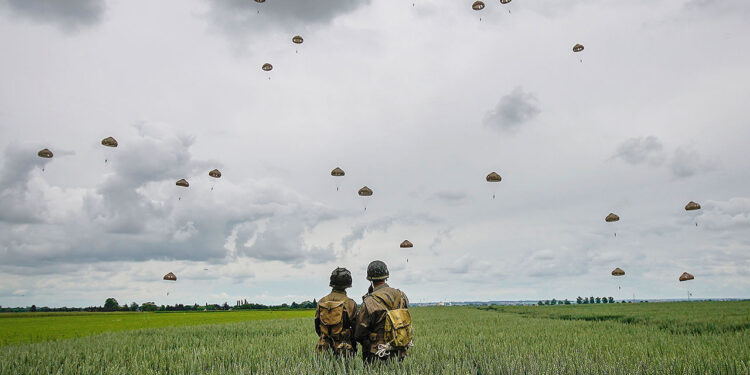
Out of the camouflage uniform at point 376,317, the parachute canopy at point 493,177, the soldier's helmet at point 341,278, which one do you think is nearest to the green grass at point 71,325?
the soldier's helmet at point 341,278

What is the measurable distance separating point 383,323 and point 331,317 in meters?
1.16

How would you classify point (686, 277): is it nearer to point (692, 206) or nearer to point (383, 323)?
point (692, 206)

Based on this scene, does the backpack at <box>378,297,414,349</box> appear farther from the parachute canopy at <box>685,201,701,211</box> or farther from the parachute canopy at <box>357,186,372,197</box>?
the parachute canopy at <box>685,201,701,211</box>

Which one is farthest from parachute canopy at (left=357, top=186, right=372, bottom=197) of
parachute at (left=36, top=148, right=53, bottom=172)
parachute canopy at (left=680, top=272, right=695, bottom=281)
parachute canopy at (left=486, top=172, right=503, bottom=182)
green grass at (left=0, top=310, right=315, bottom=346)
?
parachute canopy at (left=680, top=272, right=695, bottom=281)

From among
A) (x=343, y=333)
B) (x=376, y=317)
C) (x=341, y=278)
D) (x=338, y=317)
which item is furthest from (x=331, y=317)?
(x=376, y=317)

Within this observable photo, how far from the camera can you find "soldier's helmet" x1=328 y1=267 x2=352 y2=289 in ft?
23.8

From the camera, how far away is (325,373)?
6.28 m

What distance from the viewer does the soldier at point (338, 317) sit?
713 cm

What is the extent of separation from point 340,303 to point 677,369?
5618 mm

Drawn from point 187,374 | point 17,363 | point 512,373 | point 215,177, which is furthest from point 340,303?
point 215,177

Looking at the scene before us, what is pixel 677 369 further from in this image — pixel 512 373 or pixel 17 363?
pixel 17 363

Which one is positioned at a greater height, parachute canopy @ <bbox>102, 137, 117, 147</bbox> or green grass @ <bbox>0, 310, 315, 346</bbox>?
parachute canopy @ <bbox>102, 137, 117, 147</bbox>

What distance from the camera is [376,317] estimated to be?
6336 mm

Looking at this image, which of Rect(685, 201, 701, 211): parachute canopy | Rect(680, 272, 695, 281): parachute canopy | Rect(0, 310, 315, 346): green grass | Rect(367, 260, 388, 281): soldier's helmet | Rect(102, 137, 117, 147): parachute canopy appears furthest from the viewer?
Rect(680, 272, 695, 281): parachute canopy
